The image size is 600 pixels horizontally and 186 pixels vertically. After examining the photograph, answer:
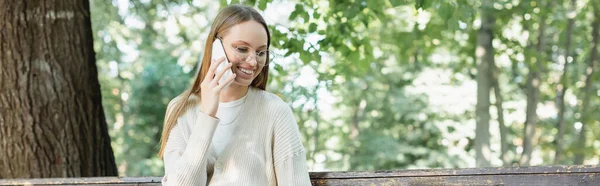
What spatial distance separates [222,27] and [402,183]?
90 cm

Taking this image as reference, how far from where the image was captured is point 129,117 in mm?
16562

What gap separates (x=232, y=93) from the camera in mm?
2682

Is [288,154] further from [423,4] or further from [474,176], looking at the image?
[423,4]

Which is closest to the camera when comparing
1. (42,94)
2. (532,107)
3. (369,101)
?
(42,94)

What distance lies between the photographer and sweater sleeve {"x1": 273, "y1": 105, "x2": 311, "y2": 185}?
2.62 meters

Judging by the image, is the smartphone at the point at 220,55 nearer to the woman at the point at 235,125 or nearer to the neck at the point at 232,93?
the woman at the point at 235,125

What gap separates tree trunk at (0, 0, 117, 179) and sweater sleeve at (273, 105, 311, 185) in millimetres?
1837

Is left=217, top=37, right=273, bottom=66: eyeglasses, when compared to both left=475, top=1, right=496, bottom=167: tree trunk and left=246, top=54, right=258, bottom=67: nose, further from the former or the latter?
left=475, top=1, right=496, bottom=167: tree trunk

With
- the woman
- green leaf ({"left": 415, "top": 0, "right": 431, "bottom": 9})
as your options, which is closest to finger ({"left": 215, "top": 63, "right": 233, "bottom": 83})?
the woman

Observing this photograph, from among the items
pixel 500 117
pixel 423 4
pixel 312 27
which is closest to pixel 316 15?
pixel 312 27

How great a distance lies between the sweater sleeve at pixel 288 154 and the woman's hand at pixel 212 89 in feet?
0.92

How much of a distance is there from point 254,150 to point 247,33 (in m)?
0.39

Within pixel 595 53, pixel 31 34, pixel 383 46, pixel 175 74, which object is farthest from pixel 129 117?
pixel 31 34

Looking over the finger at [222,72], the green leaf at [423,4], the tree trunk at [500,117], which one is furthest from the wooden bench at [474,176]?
the tree trunk at [500,117]
